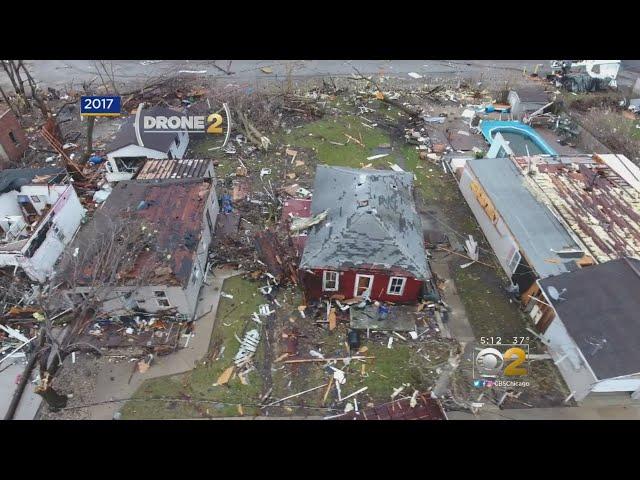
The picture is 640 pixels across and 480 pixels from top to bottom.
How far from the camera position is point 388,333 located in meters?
18.1

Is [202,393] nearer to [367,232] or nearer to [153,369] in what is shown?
[153,369]

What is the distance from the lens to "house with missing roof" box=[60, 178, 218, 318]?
1675 cm

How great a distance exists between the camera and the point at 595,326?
604 inches

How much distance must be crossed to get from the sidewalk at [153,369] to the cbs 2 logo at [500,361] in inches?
461

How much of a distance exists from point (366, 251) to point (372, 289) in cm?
198

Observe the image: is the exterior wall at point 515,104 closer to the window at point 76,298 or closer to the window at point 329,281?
the window at point 329,281

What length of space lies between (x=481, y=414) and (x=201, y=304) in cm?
1309

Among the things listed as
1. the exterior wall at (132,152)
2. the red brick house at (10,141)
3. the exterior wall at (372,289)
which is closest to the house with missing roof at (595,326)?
the exterior wall at (372,289)

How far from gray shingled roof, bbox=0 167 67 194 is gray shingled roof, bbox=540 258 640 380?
83.9ft

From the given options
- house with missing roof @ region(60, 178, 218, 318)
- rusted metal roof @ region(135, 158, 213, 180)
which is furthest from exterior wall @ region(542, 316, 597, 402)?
rusted metal roof @ region(135, 158, 213, 180)

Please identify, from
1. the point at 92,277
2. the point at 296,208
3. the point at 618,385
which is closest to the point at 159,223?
the point at 92,277

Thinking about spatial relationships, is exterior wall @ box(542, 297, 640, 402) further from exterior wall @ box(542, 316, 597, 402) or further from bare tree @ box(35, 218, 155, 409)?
bare tree @ box(35, 218, 155, 409)

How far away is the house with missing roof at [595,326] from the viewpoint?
14500mm

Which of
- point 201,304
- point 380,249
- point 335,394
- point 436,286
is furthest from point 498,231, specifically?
point 201,304
